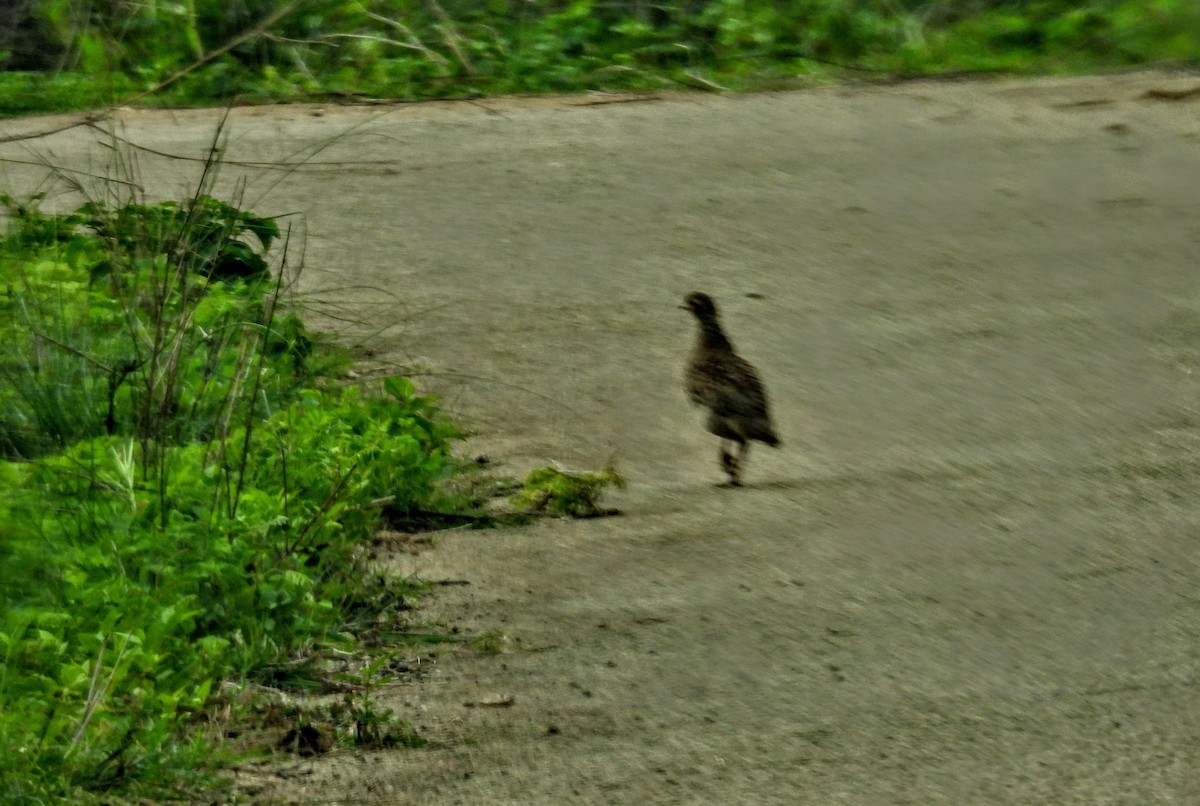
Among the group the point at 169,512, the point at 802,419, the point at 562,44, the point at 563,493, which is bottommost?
the point at 802,419

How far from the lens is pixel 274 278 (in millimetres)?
8320

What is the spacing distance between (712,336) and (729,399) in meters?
0.64

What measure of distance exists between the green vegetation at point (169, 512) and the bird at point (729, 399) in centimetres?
98

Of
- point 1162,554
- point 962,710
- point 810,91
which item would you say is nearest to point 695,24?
point 810,91

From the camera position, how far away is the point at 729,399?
22.4 feet

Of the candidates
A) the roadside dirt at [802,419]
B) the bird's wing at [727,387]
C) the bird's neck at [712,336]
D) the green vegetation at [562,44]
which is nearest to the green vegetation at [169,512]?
the roadside dirt at [802,419]

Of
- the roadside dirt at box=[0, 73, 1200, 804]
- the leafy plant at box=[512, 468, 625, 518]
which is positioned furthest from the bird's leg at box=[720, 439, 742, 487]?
the leafy plant at box=[512, 468, 625, 518]

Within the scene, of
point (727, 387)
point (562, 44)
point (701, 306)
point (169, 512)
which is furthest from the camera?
point (562, 44)

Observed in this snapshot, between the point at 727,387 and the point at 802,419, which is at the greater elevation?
the point at 727,387

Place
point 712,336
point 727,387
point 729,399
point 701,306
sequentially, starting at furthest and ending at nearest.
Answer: point 701,306
point 712,336
point 727,387
point 729,399

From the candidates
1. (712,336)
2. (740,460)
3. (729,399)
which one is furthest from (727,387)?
(712,336)

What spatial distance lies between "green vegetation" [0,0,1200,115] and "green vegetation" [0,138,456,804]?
13.6ft

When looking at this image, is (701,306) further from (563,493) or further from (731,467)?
(563,493)

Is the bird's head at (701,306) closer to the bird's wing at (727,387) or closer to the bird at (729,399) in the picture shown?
the bird at (729,399)
